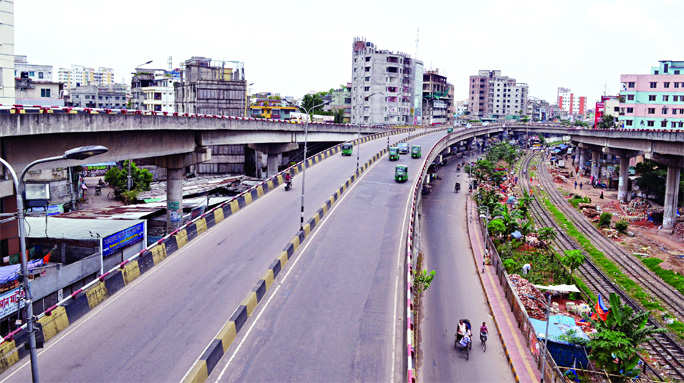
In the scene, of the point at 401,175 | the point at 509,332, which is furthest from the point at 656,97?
the point at 509,332

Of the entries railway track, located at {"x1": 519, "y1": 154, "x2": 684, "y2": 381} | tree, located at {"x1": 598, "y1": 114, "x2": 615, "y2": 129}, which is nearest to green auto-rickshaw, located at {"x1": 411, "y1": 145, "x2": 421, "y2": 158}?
railway track, located at {"x1": 519, "y1": 154, "x2": 684, "y2": 381}

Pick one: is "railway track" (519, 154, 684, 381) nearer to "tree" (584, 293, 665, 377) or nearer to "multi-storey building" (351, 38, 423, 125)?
"tree" (584, 293, 665, 377)

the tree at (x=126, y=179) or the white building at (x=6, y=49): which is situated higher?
the white building at (x=6, y=49)

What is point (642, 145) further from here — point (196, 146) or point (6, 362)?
point (6, 362)

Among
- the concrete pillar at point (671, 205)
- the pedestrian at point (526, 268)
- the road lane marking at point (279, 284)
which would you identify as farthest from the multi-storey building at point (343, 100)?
the pedestrian at point (526, 268)

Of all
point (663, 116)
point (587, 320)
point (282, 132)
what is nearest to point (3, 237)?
point (587, 320)

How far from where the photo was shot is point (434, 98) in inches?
6619

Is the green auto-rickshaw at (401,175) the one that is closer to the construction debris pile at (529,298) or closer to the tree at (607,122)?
the construction debris pile at (529,298)

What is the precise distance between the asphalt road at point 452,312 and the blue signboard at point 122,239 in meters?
18.4

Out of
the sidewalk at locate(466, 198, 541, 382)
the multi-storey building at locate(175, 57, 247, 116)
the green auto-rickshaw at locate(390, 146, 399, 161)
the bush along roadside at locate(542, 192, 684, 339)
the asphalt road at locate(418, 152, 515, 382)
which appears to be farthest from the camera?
the multi-storey building at locate(175, 57, 247, 116)

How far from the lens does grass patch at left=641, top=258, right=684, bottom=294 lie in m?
40.0

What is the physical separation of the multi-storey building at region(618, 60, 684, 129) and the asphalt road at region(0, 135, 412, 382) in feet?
277

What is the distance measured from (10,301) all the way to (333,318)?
14.4 metres

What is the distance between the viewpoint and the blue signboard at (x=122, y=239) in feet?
103
